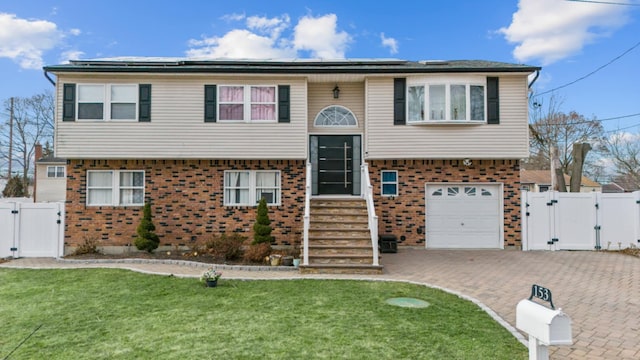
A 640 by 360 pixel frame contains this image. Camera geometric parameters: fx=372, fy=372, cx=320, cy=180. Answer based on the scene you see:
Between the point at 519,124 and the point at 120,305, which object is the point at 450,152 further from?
the point at 120,305

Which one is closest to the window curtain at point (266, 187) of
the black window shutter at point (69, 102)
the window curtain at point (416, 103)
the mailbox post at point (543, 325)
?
the window curtain at point (416, 103)

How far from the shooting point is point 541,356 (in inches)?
131

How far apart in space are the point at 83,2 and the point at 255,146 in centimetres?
931

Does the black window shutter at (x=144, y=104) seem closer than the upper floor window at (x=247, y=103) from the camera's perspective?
Yes

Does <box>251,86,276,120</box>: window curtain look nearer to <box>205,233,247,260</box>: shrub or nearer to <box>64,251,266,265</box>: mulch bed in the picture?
<box>205,233,247,260</box>: shrub

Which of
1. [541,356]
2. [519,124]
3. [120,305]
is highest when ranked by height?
[519,124]

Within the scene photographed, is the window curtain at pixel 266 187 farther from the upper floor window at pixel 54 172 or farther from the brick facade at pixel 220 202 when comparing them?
the upper floor window at pixel 54 172

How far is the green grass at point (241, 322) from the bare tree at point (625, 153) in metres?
28.7

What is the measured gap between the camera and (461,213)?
1198 cm

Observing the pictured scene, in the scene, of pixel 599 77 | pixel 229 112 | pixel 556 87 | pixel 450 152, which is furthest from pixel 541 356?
pixel 556 87

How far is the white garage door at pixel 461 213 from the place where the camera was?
39.1 ft

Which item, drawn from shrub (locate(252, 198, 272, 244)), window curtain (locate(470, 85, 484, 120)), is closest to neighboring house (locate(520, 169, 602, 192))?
window curtain (locate(470, 85, 484, 120))

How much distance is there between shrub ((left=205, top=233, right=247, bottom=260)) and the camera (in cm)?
987

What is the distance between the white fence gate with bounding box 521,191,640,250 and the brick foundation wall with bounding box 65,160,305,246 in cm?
727
